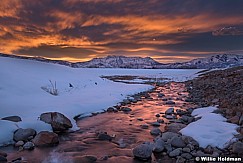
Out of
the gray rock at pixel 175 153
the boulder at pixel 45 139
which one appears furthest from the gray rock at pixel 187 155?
the boulder at pixel 45 139

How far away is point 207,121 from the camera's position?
9.63 metres

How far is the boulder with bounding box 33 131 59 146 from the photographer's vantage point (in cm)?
811

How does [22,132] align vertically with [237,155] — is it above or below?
above

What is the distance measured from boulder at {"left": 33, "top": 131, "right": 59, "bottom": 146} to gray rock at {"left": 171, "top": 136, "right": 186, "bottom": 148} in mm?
4071

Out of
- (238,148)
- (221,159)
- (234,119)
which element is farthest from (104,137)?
(234,119)

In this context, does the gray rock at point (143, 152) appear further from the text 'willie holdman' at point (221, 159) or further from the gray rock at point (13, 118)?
the gray rock at point (13, 118)

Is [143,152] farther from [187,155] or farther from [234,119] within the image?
[234,119]

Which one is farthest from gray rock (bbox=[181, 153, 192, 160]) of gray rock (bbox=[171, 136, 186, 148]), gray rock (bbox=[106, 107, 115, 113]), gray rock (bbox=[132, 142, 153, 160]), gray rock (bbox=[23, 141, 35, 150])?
gray rock (bbox=[106, 107, 115, 113])

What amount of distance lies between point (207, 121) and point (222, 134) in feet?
5.47

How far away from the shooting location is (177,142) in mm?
7680

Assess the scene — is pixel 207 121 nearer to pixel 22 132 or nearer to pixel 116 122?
pixel 116 122

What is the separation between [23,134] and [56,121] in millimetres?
1514

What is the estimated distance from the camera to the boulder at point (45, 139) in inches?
319

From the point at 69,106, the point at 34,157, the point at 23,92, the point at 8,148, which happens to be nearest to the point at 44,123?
the point at 8,148
